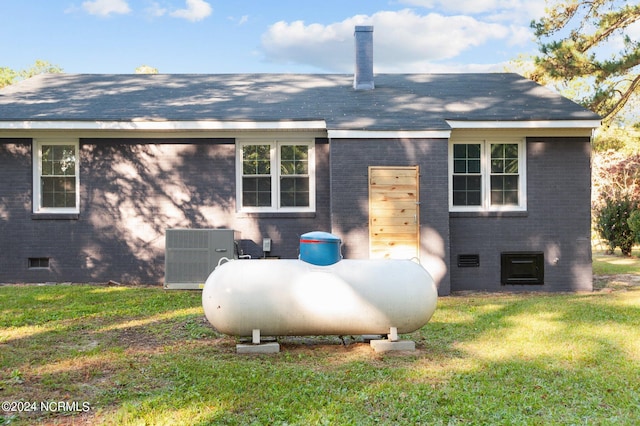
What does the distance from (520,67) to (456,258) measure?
108ft

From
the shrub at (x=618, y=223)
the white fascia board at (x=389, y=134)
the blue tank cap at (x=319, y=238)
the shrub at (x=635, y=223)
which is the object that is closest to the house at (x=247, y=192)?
the white fascia board at (x=389, y=134)

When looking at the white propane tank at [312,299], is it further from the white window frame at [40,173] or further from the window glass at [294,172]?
the white window frame at [40,173]

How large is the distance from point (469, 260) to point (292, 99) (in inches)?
203

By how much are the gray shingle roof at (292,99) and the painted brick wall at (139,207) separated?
2.37 ft

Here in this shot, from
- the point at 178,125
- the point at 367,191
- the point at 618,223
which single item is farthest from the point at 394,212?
the point at 618,223

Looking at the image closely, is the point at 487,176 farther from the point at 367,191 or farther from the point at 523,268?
the point at 367,191

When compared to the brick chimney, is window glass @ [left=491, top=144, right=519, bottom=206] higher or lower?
lower

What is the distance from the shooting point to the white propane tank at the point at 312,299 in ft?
21.5

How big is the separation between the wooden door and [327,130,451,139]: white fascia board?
1.94 feet

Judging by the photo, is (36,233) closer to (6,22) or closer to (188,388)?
(188,388)

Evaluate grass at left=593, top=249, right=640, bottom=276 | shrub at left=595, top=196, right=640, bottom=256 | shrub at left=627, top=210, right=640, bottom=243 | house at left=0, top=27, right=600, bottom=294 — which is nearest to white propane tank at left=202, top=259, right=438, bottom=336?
house at left=0, top=27, right=600, bottom=294

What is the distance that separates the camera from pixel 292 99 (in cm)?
1352

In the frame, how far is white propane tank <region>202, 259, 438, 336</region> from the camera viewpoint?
656cm

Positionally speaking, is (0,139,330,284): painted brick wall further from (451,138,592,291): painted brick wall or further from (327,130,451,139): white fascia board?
(451,138,592,291): painted brick wall
